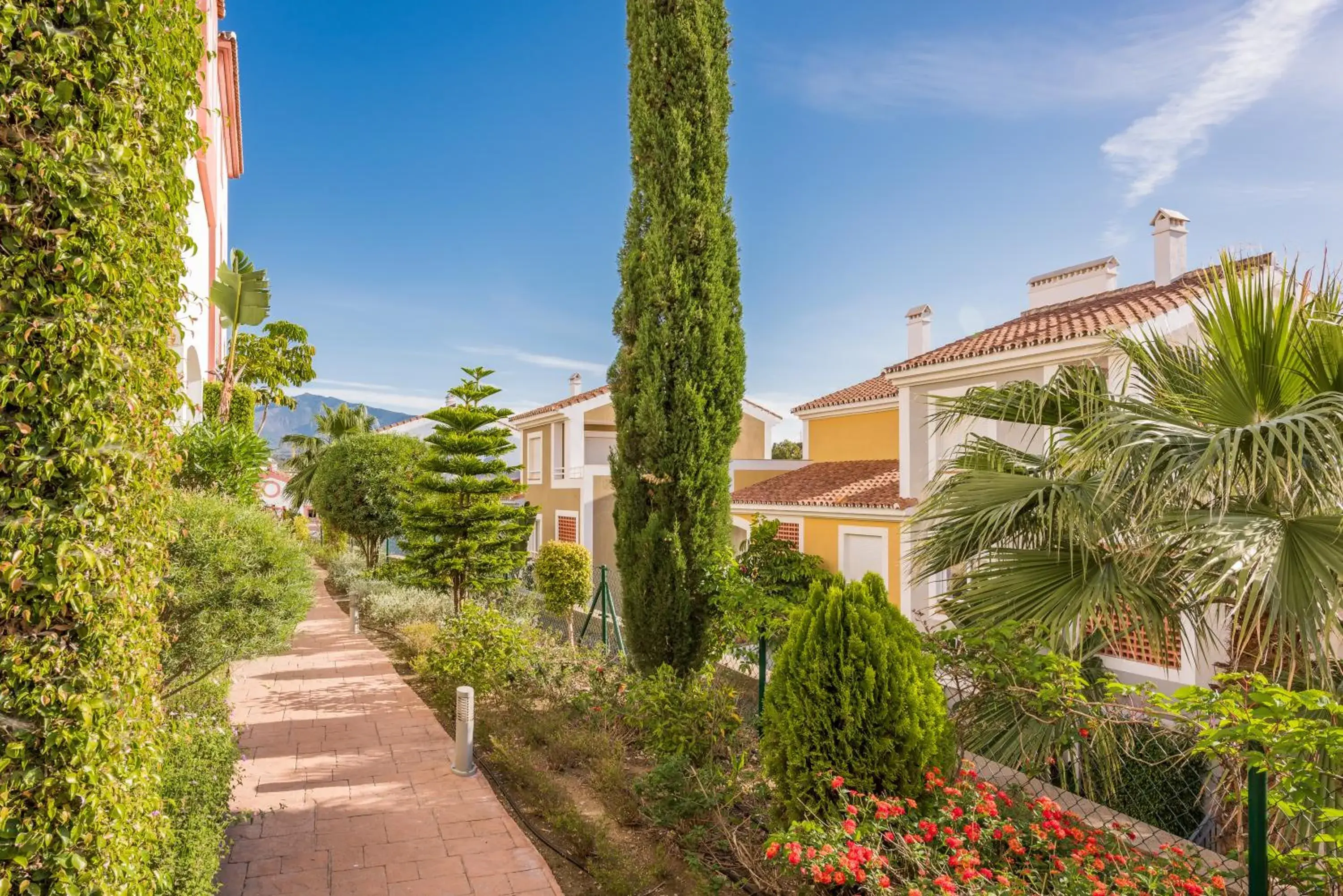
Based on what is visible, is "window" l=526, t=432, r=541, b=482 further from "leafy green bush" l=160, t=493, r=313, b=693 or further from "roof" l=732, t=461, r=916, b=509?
"leafy green bush" l=160, t=493, r=313, b=693

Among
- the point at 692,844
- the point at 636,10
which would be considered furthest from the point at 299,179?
the point at 692,844

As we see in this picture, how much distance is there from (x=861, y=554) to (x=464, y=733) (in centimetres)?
1040

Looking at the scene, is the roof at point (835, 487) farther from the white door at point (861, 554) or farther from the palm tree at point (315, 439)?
the palm tree at point (315, 439)

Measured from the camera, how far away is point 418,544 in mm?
14305

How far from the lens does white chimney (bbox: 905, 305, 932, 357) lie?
20703 mm

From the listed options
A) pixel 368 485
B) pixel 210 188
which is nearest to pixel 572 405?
pixel 368 485

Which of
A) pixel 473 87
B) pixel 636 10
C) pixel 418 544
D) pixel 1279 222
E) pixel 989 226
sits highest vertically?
pixel 473 87

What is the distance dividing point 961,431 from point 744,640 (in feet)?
23.1

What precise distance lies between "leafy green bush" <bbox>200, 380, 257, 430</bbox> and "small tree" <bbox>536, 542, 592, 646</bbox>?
7674 mm

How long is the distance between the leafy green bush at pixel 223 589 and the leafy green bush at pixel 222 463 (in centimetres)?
144

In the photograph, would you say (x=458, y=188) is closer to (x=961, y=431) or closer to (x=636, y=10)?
(x=636, y=10)

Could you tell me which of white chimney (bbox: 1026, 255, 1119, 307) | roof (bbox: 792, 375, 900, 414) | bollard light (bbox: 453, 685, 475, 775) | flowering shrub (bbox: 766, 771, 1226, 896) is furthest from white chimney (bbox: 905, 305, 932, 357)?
flowering shrub (bbox: 766, 771, 1226, 896)

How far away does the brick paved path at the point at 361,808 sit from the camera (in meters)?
5.18

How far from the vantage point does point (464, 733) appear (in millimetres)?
7336
